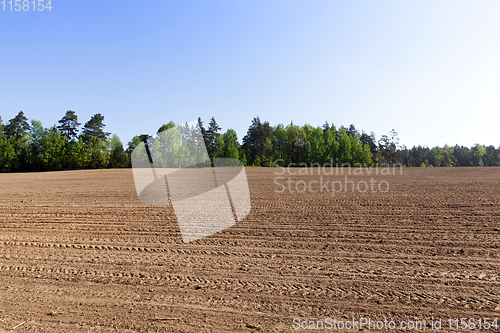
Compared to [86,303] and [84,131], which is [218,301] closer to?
[86,303]

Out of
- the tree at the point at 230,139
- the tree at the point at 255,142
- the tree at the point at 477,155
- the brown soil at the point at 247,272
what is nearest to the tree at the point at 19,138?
the tree at the point at 230,139

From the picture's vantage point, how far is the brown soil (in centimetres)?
383

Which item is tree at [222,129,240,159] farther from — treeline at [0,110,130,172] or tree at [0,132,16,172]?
tree at [0,132,16,172]

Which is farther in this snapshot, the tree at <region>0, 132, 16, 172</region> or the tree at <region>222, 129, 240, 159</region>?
the tree at <region>222, 129, 240, 159</region>

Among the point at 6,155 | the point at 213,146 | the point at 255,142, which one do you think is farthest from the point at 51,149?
the point at 255,142

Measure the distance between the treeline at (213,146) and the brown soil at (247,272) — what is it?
117ft

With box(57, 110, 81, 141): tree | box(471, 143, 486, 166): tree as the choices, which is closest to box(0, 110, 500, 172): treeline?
box(57, 110, 81, 141): tree

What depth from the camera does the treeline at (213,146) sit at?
189 ft

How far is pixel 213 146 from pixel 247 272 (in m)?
56.7

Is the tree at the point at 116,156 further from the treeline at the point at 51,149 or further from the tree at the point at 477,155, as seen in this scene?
the tree at the point at 477,155

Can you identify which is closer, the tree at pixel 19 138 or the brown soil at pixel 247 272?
A: the brown soil at pixel 247 272

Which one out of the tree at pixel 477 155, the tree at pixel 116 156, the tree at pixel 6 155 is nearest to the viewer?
the tree at pixel 6 155

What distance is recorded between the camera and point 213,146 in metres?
60.9

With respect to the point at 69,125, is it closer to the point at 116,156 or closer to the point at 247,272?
the point at 116,156
